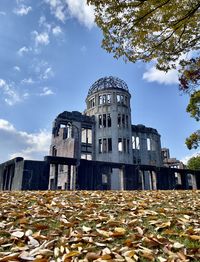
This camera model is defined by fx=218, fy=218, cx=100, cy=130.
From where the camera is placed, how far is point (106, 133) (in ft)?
115

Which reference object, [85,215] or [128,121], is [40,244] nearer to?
[85,215]

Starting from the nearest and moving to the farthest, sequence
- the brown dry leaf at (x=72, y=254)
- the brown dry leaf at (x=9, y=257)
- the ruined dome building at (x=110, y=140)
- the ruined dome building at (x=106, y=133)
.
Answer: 1. the brown dry leaf at (x=9, y=257)
2. the brown dry leaf at (x=72, y=254)
3. the ruined dome building at (x=110, y=140)
4. the ruined dome building at (x=106, y=133)

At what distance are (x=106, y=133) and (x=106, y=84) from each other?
8.88 metres

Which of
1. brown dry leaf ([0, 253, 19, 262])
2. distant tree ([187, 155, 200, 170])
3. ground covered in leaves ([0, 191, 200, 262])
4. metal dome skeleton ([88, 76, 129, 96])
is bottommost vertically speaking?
brown dry leaf ([0, 253, 19, 262])

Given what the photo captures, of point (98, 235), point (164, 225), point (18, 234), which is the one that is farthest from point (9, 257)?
point (164, 225)

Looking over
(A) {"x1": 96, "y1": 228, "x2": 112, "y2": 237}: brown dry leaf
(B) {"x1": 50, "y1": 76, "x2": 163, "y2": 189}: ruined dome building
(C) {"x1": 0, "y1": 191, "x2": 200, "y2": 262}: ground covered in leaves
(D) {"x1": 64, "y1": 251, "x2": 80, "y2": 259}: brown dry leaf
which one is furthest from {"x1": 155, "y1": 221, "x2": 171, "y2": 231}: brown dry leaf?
(B) {"x1": 50, "y1": 76, "x2": 163, "y2": 189}: ruined dome building

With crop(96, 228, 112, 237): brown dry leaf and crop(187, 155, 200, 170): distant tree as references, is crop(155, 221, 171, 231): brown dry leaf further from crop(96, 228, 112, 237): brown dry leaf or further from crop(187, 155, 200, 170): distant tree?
crop(187, 155, 200, 170): distant tree

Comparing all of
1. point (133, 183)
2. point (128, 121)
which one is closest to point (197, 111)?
point (133, 183)

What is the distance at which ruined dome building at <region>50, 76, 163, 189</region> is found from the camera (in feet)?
108

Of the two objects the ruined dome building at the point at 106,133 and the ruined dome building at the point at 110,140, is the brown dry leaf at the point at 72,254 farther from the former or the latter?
the ruined dome building at the point at 106,133

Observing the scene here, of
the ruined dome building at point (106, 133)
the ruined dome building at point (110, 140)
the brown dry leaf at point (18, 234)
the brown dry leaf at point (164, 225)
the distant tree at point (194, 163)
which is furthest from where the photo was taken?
the distant tree at point (194, 163)

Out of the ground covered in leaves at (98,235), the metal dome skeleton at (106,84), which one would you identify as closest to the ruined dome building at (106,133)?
the metal dome skeleton at (106,84)

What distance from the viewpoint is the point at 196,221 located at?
165 inches

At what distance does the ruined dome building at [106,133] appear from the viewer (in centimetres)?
3303
